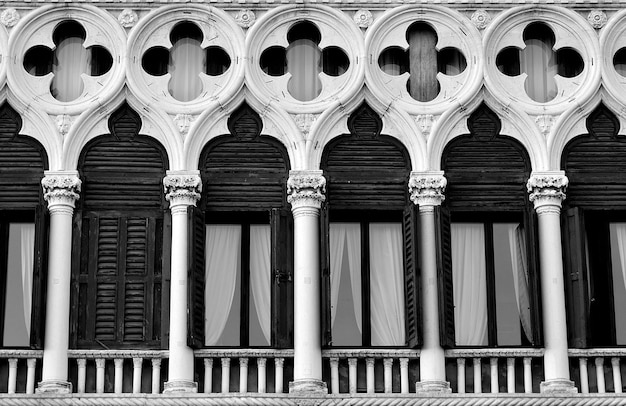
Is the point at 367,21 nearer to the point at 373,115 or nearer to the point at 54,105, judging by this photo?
the point at 373,115

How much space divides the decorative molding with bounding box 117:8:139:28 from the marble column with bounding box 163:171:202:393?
260 cm

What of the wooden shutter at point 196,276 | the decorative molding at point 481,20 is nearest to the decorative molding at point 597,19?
the decorative molding at point 481,20

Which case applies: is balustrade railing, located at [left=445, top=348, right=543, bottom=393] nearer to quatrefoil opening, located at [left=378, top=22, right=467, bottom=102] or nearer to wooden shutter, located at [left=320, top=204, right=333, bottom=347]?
wooden shutter, located at [left=320, top=204, right=333, bottom=347]

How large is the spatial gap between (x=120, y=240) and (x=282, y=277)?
2.59m

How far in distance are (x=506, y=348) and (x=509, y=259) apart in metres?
1.58

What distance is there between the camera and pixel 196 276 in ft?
89.2

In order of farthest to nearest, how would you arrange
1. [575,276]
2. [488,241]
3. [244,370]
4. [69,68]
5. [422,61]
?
[422,61], [69,68], [488,241], [575,276], [244,370]

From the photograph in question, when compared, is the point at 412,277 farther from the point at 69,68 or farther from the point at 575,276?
the point at 69,68

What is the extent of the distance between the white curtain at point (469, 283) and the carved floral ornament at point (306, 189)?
221cm

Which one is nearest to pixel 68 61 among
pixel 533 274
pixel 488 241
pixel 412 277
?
pixel 412 277

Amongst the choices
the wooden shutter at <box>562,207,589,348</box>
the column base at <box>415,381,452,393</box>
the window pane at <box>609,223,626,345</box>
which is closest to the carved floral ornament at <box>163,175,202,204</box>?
the column base at <box>415,381,452,393</box>

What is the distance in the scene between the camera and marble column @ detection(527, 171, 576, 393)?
2684cm

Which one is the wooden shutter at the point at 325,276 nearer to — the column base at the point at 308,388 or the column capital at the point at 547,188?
the column base at the point at 308,388

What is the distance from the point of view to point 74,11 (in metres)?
28.4
